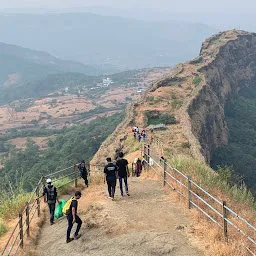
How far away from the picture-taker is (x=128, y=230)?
1260 centimetres

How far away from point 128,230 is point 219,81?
56947 mm

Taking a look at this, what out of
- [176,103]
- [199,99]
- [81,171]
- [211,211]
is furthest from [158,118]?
[211,211]

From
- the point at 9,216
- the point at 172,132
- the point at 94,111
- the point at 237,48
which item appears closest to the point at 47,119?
the point at 94,111

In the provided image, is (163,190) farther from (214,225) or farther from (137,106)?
(137,106)

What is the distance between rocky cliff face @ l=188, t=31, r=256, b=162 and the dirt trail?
1913cm

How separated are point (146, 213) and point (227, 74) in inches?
2510

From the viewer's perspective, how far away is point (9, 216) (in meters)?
16.3

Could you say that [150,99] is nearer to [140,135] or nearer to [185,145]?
[140,135]

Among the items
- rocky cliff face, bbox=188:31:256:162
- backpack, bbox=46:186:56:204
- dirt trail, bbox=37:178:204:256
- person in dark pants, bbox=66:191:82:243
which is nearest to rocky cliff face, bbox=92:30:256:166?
rocky cliff face, bbox=188:31:256:162

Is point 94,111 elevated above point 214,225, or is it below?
below

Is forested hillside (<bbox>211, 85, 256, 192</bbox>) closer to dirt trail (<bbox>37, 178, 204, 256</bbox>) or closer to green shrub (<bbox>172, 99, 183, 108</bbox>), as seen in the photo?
green shrub (<bbox>172, 99, 183, 108</bbox>)

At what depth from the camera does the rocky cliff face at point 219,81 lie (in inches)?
1769

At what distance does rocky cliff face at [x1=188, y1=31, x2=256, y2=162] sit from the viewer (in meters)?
44.9

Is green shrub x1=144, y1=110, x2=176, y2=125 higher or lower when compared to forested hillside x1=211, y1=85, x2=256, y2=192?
higher
